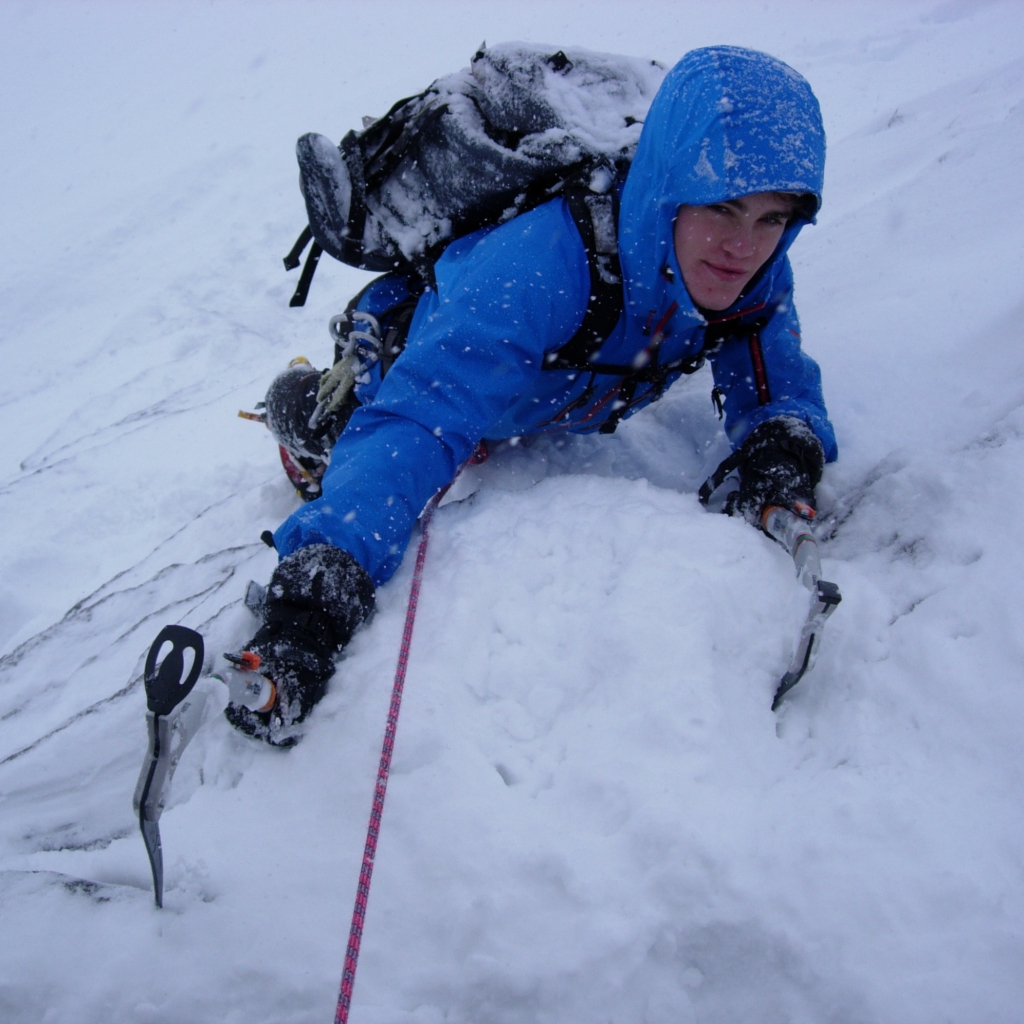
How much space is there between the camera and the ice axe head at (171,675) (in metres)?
1.13

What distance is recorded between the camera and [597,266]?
1.86 m

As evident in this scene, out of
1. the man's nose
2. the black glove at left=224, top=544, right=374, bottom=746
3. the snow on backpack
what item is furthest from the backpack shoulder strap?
the black glove at left=224, top=544, right=374, bottom=746

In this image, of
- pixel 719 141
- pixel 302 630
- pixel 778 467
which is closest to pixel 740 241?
pixel 719 141

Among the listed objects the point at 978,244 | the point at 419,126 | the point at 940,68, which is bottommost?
the point at 940,68

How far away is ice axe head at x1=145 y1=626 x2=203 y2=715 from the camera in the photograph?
44.6 inches

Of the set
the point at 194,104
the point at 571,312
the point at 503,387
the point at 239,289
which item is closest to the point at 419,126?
the point at 571,312

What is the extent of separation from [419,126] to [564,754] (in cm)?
196

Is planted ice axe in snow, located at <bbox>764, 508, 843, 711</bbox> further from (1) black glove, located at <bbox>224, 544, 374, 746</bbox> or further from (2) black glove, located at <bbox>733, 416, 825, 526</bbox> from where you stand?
(1) black glove, located at <bbox>224, 544, 374, 746</bbox>

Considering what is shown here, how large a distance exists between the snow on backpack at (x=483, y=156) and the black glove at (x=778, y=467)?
754 mm

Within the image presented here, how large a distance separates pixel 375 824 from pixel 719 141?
1.66 m

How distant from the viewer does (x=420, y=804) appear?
4.41 ft

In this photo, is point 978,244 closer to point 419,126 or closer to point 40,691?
point 419,126

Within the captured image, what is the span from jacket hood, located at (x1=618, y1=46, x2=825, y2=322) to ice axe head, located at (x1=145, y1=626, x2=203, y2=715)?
56.8 inches

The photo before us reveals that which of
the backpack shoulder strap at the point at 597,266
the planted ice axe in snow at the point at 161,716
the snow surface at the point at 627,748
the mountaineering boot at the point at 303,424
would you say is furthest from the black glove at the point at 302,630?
the mountaineering boot at the point at 303,424
